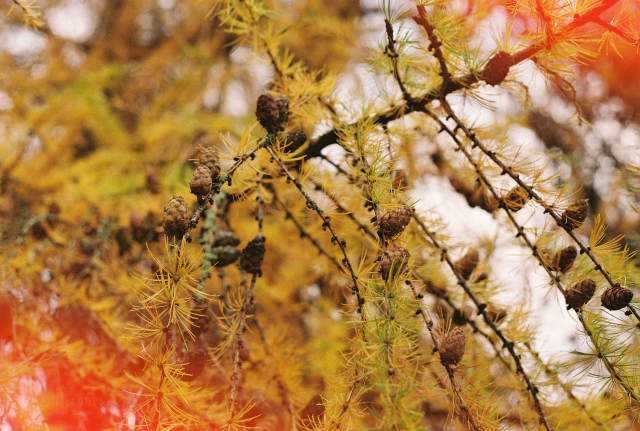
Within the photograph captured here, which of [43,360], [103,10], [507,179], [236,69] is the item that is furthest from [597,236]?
[103,10]

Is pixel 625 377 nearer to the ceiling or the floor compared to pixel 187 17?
nearer to the ceiling

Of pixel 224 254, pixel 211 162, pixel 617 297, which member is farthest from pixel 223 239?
pixel 617 297

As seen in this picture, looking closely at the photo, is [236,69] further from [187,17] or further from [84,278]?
[84,278]

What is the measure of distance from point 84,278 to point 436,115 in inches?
27.5

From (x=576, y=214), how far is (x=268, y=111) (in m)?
0.30

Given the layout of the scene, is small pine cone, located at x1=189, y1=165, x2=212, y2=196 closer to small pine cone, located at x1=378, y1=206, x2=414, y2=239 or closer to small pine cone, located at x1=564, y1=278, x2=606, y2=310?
small pine cone, located at x1=378, y1=206, x2=414, y2=239

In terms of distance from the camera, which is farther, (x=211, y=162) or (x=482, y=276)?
(x=482, y=276)

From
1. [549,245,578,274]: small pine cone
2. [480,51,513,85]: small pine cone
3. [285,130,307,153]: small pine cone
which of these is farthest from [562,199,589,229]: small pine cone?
[285,130,307,153]: small pine cone

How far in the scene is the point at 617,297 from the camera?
0.31 meters

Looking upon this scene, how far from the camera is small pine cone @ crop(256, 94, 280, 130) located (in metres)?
0.36

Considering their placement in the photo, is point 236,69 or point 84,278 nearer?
point 84,278

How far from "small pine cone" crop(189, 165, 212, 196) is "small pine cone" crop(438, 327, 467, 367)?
0.74 feet

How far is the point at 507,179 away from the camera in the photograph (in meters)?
0.42

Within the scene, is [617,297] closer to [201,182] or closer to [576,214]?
[576,214]
